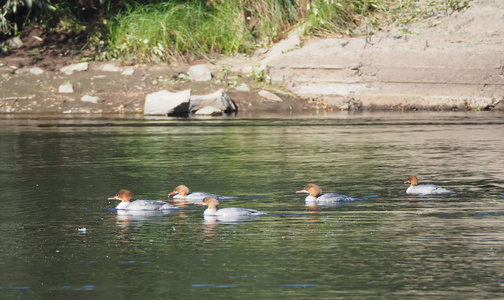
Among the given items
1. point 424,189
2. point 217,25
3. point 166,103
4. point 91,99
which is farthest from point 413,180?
point 217,25

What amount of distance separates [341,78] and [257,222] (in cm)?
2004

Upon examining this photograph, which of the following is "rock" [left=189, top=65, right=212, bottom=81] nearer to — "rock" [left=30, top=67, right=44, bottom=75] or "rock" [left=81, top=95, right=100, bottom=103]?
"rock" [left=81, top=95, right=100, bottom=103]

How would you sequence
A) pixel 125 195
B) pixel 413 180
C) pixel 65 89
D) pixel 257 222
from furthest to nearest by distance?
pixel 65 89 < pixel 413 180 < pixel 125 195 < pixel 257 222

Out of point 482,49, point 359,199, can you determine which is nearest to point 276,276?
point 359,199

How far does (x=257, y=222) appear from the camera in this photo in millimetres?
11195

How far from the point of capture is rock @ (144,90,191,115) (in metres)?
29.3

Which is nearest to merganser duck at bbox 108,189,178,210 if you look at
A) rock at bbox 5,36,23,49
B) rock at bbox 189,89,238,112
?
rock at bbox 189,89,238,112

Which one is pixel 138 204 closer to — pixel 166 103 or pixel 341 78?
pixel 166 103

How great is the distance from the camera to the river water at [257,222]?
27.3ft

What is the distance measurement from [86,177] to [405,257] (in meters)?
7.73

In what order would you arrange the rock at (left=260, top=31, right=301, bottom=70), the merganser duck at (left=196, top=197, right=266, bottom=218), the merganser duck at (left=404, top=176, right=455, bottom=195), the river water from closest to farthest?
1. the river water
2. the merganser duck at (left=196, top=197, right=266, bottom=218)
3. the merganser duck at (left=404, top=176, right=455, bottom=195)
4. the rock at (left=260, top=31, right=301, bottom=70)

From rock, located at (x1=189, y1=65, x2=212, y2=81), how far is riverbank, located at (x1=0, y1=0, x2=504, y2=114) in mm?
215

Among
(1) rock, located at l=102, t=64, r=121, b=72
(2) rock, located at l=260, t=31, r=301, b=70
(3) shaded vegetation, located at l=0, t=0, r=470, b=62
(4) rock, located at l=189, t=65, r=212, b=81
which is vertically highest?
(3) shaded vegetation, located at l=0, t=0, r=470, b=62

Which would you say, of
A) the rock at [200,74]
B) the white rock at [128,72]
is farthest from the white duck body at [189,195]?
the white rock at [128,72]
